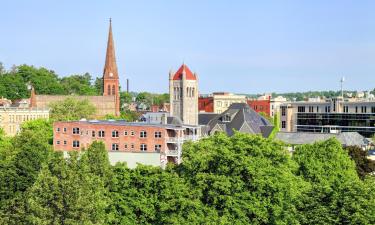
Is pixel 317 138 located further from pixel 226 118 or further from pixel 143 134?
pixel 143 134

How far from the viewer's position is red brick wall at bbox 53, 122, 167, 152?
322 feet

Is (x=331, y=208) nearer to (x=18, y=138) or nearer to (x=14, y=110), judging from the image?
(x=18, y=138)

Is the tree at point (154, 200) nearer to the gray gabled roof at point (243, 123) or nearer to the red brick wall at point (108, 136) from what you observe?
A: the red brick wall at point (108, 136)

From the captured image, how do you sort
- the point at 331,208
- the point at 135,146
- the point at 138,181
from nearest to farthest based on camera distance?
the point at 331,208
the point at 138,181
the point at 135,146

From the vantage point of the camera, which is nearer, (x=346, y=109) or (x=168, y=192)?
(x=168, y=192)

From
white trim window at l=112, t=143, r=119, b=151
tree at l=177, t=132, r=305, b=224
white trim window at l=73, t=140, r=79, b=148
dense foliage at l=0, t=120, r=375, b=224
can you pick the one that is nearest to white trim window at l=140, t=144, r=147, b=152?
white trim window at l=112, t=143, r=119, b=151

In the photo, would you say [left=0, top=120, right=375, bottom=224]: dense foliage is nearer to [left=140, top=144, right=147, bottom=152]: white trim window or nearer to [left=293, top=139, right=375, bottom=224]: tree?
[left=293, top=139, right=375, bottom=224]: tree

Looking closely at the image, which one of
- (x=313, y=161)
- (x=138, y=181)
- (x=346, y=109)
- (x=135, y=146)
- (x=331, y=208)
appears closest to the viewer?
(x=331, y=208)

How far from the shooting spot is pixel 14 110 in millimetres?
154500

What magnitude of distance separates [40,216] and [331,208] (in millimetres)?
21857

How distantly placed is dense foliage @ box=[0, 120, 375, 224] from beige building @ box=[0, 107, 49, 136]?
3396 inches

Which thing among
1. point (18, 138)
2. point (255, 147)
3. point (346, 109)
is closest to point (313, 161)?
point (255, 147)

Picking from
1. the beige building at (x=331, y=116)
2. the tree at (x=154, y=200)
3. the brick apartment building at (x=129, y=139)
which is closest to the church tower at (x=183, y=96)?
the beige building at (x=331, y=116)

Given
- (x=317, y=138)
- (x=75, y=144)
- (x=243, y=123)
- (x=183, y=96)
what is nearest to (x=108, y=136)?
(x=75, y=144)
